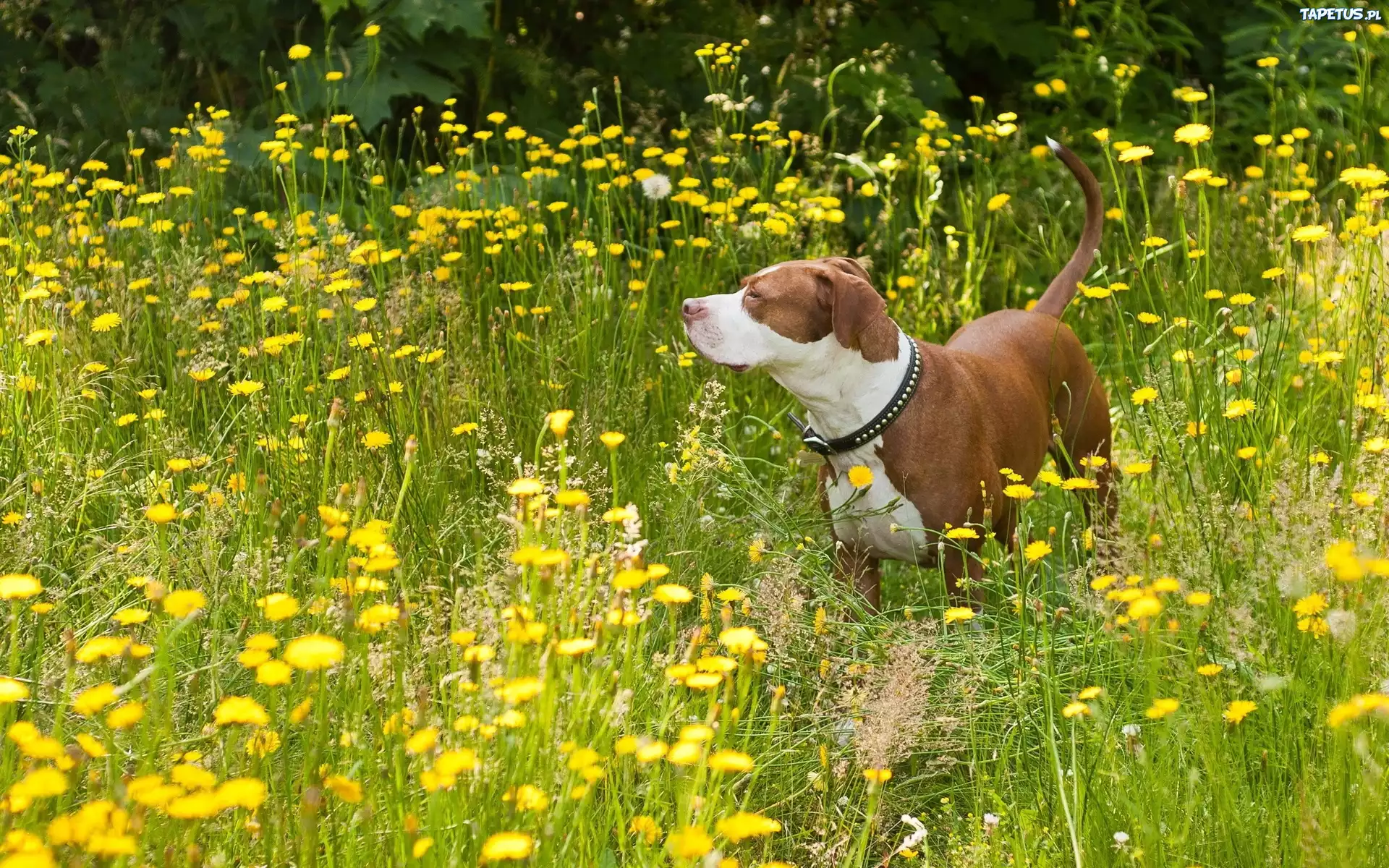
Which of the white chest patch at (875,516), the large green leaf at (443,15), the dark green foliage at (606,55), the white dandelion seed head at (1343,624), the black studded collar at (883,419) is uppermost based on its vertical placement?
the large green leaf at (443,15)

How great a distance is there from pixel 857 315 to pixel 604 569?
121cm

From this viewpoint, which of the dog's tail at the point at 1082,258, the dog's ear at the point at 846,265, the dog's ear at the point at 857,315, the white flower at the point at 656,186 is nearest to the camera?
the dog's ear at the point at 857,315

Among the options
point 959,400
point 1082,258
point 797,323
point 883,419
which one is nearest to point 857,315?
point 797,323

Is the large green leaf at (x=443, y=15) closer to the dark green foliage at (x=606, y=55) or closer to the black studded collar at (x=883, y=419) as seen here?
the dark green foliage at (x=606, y=55)

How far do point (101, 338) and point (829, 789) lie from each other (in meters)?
2.37

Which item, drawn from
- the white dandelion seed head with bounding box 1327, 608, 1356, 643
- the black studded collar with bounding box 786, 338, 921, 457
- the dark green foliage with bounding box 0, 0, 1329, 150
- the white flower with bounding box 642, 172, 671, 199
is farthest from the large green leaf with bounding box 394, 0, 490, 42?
the white dandelion seed head with bounding box 1327, 608, 1356, 643

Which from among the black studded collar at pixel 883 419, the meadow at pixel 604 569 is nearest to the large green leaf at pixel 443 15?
the meadow at pixel 604 569

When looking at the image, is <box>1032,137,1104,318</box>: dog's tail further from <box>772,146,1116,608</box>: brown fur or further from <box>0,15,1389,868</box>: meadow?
<box>0,15,1389,868</box>: meadow

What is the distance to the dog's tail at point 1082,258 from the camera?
383 cm

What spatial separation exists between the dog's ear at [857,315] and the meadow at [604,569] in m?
0.34

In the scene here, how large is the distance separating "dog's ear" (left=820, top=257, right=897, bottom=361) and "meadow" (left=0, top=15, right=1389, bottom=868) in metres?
0.34

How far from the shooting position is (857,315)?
3217mm

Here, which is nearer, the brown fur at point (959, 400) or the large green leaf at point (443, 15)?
the brown fur at point (959, 400)

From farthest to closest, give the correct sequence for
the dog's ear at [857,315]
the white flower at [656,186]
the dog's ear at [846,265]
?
the white flower at [656,186] < the dog's ear at [846,265] < the dog's ear at [857,315]
